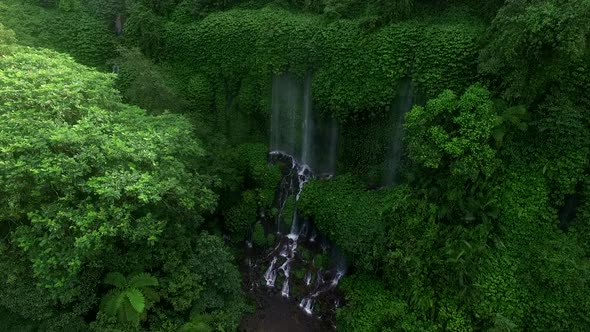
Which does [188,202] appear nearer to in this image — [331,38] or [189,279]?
[189,279]

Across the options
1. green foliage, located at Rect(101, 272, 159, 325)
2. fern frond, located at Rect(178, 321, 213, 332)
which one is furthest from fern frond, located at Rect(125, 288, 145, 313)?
fern frond, located at Rect(178, 321, 213, 332)

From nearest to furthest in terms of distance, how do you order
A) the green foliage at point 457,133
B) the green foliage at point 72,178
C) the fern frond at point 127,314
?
1. the green foliage at point 72,178
2. the fern frond at point 127,314
3. the green foliage at point 457,133

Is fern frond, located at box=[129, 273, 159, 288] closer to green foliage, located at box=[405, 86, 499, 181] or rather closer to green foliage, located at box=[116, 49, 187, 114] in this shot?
green foliage, located at box=[116, 49, 187, 114]

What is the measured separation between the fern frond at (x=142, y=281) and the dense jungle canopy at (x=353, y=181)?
2.2 inches

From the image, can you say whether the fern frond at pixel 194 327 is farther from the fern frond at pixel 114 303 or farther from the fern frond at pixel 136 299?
the fern frond at pixel 114 303

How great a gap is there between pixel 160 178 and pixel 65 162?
2.07 meters

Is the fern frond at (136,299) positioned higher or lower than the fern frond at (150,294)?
higher

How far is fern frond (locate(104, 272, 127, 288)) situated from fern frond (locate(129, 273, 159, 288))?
0.18 meters

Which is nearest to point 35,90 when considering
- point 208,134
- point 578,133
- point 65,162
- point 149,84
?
point 65,162

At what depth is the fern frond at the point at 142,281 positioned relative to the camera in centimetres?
1004

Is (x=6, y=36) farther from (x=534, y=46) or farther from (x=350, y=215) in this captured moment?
(x=534, y=46)

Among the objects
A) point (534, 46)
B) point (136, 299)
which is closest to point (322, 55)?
point (534, 46)

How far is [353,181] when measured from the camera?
14359 mm

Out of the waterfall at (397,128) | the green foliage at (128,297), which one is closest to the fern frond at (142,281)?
the green foliage at (128,297)
